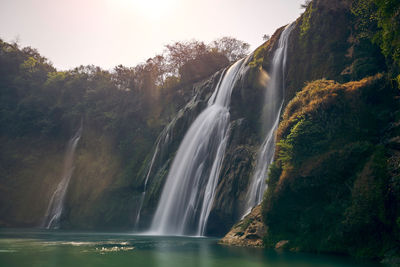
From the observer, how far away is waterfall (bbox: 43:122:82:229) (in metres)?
38.0

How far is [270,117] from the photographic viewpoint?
21.8 m

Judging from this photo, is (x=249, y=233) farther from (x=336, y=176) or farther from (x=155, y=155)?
(x=155, y=155)

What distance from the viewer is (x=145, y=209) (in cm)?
3016

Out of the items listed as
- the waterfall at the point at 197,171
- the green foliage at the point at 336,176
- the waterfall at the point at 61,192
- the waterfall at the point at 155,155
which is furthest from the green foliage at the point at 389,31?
the waterfall at the point at 61,192

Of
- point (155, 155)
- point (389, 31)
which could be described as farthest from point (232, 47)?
point (389, 31)

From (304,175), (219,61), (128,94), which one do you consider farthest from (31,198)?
(304,175)

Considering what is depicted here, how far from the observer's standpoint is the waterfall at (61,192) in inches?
1495

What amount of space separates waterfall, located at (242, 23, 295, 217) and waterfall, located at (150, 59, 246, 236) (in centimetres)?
291

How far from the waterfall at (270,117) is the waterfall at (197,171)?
2915 millimetres

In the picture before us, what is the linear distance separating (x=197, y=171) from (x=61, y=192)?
2225cm

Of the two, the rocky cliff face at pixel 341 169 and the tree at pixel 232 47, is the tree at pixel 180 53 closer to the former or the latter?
the tree at pixel 232 47

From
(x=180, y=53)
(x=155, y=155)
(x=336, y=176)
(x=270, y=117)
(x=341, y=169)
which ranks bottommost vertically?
(x=336, y=176)

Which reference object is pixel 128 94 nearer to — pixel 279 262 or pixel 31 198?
pixel 31 198

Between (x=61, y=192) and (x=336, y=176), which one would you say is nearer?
(x=336, y=176)
